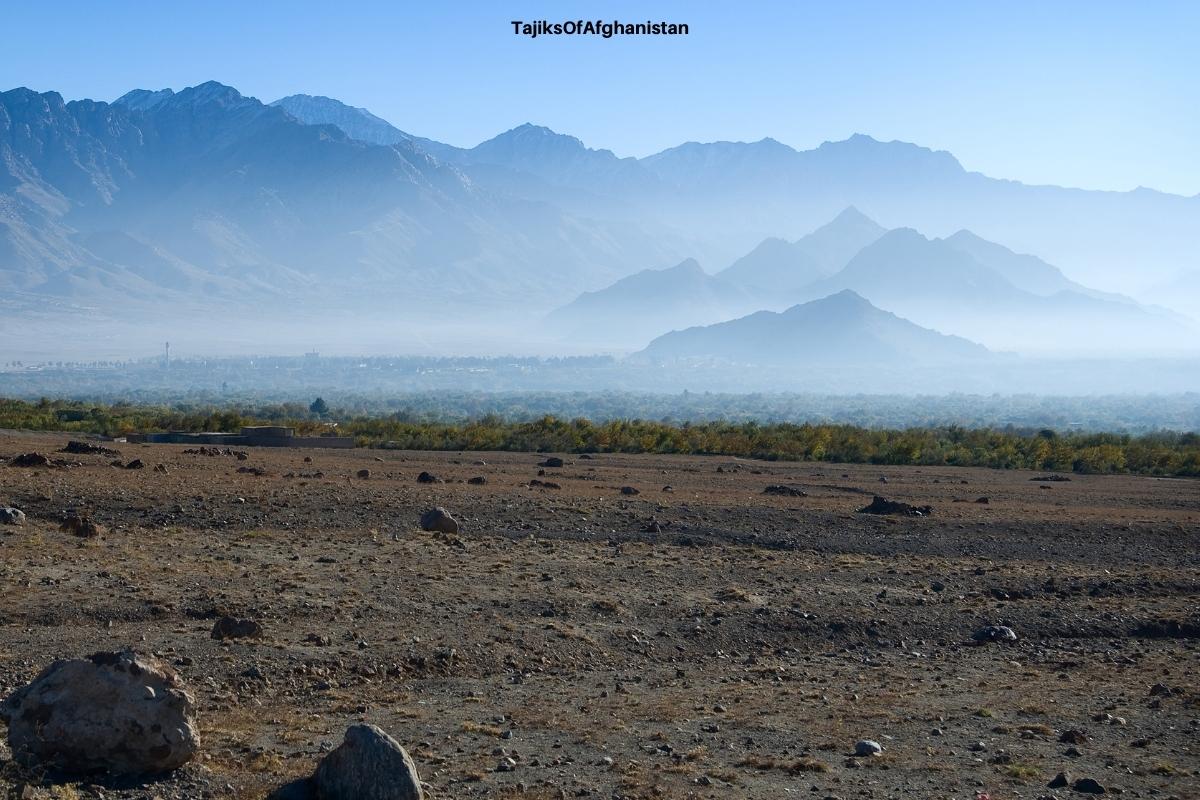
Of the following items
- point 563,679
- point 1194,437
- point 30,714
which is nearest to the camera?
point 30,714

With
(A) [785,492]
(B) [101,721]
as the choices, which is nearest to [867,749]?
(B) [101,721]

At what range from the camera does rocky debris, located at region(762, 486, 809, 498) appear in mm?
27231

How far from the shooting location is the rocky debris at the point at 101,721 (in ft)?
27.2

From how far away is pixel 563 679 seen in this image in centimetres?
1200

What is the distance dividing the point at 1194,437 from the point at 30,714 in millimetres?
61805

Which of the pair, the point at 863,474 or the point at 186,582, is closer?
the point at 186,582

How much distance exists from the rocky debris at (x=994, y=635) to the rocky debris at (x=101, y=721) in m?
9.23

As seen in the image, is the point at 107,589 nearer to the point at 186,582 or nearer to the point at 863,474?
the point at 186,582

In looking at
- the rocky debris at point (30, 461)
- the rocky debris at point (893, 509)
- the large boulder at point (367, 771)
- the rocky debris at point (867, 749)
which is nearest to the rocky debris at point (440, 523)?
the rocky debris at point (893, 509)

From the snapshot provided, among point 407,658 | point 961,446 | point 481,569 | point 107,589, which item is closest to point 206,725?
point 407,658

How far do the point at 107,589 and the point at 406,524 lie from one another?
6281 millimetres

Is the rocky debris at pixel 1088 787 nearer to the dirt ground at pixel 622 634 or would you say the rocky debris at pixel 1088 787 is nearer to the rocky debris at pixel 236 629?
the dirt ground at pixel 622 634

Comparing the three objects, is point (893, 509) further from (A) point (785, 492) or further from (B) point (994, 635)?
(B) point (994, 635)

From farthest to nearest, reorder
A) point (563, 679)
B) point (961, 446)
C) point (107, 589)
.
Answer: point (961, 446) → point (107, 589) → point (563, 679)
